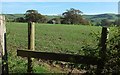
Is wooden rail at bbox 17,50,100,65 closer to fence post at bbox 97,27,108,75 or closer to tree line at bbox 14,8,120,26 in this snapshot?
fence post at bbox 97,27,108,75

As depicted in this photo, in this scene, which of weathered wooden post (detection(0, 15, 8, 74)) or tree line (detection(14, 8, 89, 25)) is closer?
weathered wooden post (detection(0, 15, 8, 74))

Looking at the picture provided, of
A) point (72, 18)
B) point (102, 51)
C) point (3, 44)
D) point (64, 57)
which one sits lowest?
point (64, 57)

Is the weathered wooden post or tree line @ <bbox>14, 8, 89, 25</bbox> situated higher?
tree line @ <bbox>14, 8, 89, 25</bbox>

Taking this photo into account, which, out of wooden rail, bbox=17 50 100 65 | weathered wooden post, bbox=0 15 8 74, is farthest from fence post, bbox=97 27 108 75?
weathered wooden post, bbox=0 15 8 74

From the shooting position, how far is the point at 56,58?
8.15 metres

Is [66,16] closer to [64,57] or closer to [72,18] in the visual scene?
[72,18]

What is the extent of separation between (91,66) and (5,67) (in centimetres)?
206

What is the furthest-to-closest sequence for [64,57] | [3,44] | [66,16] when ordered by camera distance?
1. [66,16]
2. [3,44]
3. [64,57]

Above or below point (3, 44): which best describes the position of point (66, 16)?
above

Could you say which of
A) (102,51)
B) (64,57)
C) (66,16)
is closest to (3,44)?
(64,57)

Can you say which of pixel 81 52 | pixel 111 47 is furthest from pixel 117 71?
pixel 81 52

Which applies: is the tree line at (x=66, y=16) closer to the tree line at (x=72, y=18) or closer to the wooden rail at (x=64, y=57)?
the tree line at (x=72, y=18)

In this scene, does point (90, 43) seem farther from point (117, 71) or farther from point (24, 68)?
point (24, 68)

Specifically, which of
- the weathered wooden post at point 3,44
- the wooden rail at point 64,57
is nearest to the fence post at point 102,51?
the wooden rail at point 64,57
